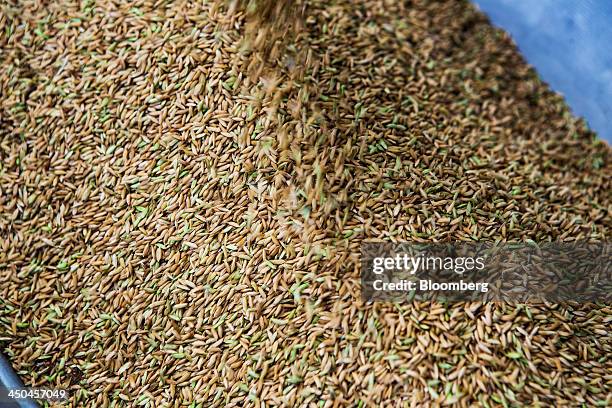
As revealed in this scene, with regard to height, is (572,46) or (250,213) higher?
(572,46)

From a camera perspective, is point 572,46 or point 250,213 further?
point 572,46

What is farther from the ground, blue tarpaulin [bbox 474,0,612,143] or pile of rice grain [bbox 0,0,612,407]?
blue tarpaulin [bbox 474,0,612,143]

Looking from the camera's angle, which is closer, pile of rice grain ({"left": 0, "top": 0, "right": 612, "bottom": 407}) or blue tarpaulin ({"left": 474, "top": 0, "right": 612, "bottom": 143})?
pile of rice grain ({"left": 0, "top": 0, "right": 612, "bottom": 407})

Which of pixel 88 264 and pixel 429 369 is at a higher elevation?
pixel 429 369

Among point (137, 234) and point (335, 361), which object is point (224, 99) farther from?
point (335, 361)

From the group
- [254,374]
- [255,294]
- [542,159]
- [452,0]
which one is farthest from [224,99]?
[452,0]
